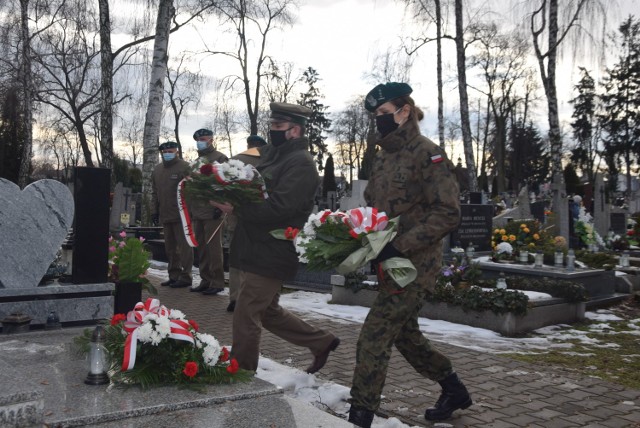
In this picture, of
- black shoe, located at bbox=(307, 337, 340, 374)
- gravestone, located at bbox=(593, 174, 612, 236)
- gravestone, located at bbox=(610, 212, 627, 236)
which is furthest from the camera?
gravestone, located at bbox=(610, 212, 627, 236)

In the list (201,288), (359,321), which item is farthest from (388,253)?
(201,288)

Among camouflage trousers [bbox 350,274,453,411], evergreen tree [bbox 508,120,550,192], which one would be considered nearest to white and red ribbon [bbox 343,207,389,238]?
camouflage trousers [bbox 350,274,453,411]

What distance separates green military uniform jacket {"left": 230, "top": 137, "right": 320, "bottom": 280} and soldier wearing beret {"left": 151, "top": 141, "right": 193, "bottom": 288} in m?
5.32

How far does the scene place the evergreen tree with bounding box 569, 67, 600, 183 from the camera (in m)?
52.6

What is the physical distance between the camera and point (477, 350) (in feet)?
20.2

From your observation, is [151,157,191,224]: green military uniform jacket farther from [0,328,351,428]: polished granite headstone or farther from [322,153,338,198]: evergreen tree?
[322,153,338,198]: evergreen tree

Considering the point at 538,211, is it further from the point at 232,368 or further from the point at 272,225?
the point at 232,368

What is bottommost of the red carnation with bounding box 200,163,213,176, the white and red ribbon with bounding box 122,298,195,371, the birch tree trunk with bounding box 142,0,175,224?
the white and red ribbon with bounding box 122,298,195,371

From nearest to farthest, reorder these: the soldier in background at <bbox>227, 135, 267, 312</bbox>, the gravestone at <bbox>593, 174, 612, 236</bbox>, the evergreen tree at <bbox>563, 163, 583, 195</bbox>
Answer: the soldier in background at <bbox>227, 135, 267, 312</bbox> < the gravestone at <bbox>593, 174, 612, 236</bbox> < the evergreen tree at <bbox>563, 163, 583, 195</bbox>

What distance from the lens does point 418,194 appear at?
3652mm

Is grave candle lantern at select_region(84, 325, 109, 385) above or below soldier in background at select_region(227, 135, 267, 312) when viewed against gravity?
below

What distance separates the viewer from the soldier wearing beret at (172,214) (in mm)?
9555

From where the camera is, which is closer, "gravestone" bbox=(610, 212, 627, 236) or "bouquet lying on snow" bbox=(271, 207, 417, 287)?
"bouquet lying on snow" bbox=(271, 207, 417, 287)

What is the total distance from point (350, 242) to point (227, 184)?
0.99m
